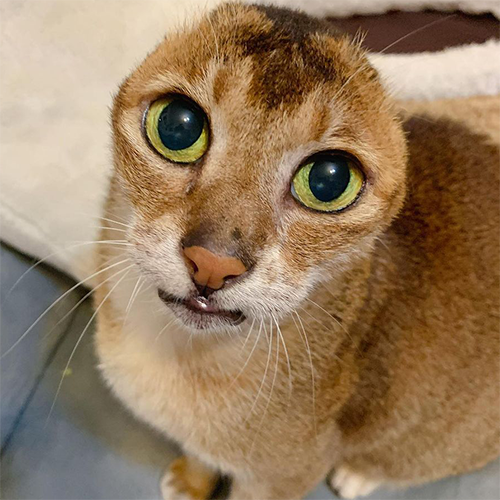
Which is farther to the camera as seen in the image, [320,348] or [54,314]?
[54,314]

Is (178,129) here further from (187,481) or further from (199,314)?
(187,481)

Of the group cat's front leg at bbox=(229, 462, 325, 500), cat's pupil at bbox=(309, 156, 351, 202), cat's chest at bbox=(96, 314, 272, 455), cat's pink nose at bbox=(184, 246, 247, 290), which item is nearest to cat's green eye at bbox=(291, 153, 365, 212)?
cat's pupil at bbox=(309, 156, 351, 202)

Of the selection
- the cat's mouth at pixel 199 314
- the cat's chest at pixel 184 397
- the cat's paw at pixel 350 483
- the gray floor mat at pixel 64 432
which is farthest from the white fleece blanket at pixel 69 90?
the cat's paw at pixel 350 483

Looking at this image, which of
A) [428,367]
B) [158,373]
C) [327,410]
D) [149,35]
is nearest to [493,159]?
[428,367]

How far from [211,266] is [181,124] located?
0.15 m

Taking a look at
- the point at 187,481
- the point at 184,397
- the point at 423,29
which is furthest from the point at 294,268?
the point at 423,29

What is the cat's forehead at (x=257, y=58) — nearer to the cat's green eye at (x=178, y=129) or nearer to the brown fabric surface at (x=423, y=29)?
the cat's green eye at (x=178, y=129)

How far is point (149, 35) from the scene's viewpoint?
1161 mm

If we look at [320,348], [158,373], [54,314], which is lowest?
[54,314]

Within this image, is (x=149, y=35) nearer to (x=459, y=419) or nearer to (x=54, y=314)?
(x=54, y=314)

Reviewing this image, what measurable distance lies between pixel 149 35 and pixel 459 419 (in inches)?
37.7

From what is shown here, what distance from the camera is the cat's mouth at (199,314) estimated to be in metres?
0.60

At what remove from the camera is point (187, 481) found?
3.35ft

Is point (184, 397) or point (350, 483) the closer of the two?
point (184, 397)
